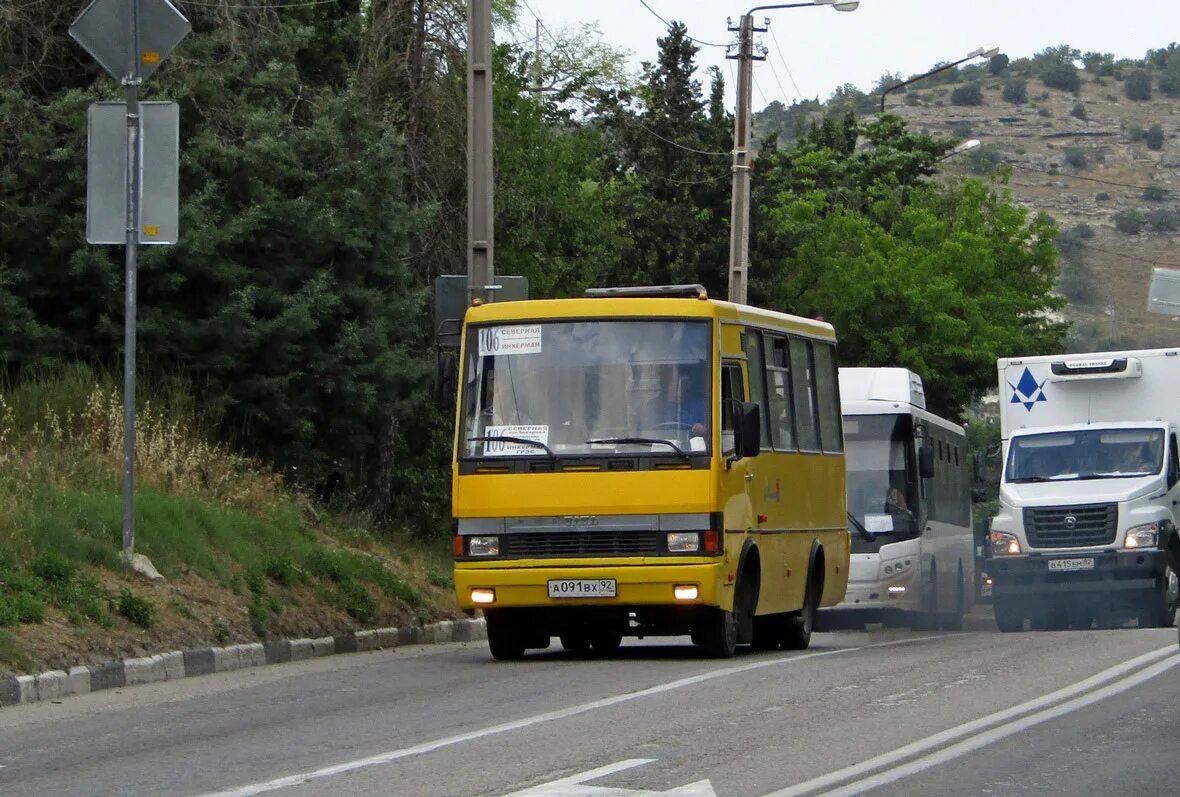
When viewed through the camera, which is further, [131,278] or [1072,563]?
[1072,563]

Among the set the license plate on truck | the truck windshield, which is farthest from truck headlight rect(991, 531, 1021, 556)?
the truck windshield

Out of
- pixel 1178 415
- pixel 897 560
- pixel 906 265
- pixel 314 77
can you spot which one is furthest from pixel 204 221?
pixel 906 265

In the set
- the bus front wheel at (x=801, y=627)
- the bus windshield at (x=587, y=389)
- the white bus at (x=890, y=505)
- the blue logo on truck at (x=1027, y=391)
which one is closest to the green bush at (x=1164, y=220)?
the blue logo on truck at (x=1027, y=391)

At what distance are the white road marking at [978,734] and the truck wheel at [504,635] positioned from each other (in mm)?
4770

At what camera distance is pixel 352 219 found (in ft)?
75.3

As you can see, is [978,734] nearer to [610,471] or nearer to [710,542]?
[710,542]

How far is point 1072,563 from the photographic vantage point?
2520 cm

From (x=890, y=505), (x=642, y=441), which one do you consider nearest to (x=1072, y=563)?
(x=890, y=505)

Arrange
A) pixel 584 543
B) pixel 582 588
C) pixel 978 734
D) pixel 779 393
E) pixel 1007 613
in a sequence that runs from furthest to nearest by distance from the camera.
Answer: pixel 1007 613
pixel 779 393
pixel 584 543
pixel 582 588
pixel 978 734

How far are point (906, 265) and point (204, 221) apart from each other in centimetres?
2831

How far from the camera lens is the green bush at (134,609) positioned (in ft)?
46.8

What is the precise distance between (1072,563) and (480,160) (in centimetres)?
974

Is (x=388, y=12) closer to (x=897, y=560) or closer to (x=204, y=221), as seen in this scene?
(x=204, y=221)

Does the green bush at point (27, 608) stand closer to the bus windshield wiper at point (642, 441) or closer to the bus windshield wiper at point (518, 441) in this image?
the bus windshield wiper at point (518, 441)
